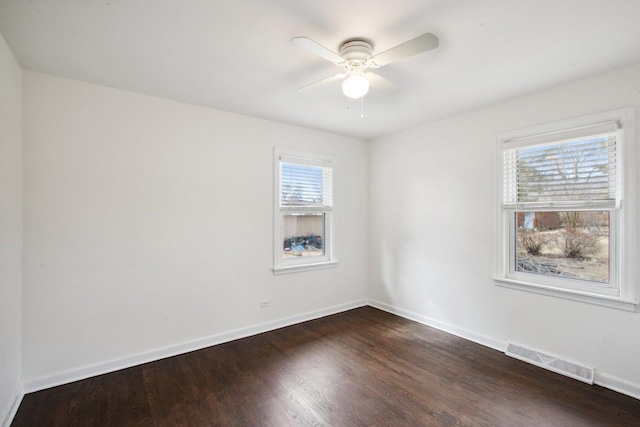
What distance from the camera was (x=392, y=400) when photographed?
2.24 meters

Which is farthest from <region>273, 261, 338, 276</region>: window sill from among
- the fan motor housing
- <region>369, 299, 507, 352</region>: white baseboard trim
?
the fan motor housing

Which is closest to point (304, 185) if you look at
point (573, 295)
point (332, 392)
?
point (332, 392)

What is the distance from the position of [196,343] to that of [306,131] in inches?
111

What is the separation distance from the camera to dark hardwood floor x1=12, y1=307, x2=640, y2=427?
2037mm

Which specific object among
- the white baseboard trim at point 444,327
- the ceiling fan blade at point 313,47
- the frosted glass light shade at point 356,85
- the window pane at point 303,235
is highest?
the ceiling fan blade at point 313,47

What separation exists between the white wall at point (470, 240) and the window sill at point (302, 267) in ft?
2.58

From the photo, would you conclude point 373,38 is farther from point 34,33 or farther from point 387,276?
point 387,276

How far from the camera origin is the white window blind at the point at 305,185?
379cm

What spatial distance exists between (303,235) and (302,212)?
12.8 inches

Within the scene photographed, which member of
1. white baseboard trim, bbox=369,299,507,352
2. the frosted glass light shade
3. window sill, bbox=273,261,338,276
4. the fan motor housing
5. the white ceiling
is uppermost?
the white ceiling

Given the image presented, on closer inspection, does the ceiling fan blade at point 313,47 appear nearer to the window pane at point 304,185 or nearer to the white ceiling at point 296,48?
the white ceiling at point 296,48

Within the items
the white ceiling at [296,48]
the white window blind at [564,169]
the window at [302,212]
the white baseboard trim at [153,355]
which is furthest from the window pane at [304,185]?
the white window blind at [564,169]

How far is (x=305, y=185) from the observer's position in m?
3.97

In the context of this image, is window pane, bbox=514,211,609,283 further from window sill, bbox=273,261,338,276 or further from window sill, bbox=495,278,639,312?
window sill, bbox=273,261,338,276
